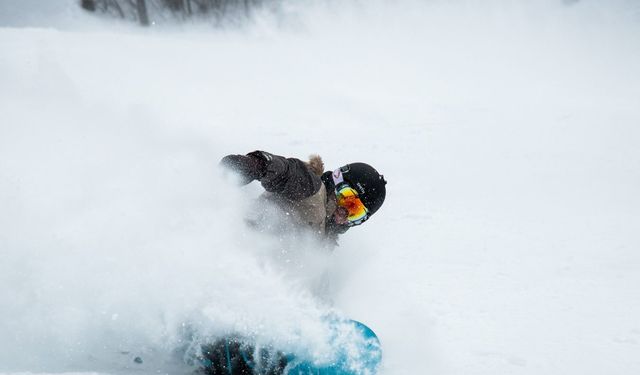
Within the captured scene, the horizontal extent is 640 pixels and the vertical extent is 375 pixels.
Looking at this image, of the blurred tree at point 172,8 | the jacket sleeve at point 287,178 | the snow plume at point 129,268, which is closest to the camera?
the snow plume at point 129,268

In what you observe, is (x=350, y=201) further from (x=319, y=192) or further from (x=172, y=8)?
(x=172, y=8)

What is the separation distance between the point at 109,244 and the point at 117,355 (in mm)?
708

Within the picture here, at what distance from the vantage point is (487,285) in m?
4.12

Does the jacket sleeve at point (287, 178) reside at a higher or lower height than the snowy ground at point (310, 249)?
higher

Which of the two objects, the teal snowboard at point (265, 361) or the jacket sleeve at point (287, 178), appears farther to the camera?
the jacket sleeve at point (287, 178)

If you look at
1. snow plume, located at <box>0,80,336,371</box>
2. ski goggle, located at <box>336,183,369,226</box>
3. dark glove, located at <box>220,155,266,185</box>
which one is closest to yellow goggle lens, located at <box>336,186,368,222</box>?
ski goggle, located at <box>336,183,369,226</box>

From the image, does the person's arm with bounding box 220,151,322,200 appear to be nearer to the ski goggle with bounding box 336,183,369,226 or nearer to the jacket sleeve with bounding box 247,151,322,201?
the jacket sleeve with bounding box 247,151,322,201

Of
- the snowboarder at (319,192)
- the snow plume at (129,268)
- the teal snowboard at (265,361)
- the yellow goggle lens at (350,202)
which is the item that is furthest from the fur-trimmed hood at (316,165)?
the teal snowboard at (265,361)

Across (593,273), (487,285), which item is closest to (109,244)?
(487,285)

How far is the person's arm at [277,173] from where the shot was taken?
269 cm

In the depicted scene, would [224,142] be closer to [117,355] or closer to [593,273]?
[117,355]

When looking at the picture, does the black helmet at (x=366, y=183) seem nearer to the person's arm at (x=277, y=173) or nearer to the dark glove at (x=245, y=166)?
the person's arm at (x=277, y=173)

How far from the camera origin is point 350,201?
3.41 meters

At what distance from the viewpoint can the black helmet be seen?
3.40m
